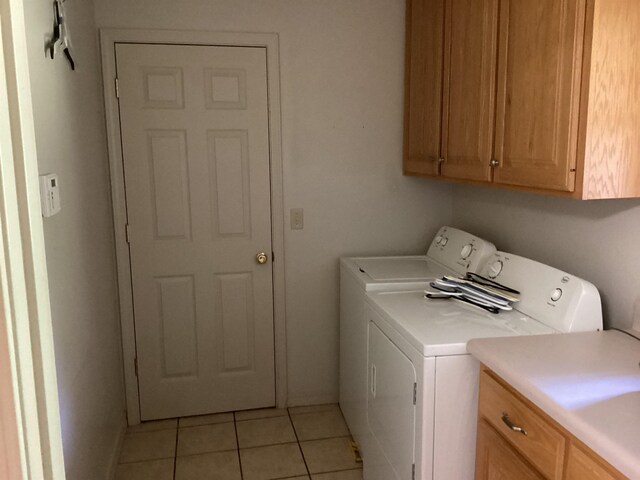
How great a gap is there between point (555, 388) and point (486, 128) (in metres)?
1.06

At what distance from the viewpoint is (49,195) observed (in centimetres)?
158

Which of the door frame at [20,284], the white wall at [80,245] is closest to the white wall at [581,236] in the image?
the door frame at [20,284]

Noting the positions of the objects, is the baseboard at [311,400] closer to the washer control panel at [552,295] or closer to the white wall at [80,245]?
the white wall at [80,245]

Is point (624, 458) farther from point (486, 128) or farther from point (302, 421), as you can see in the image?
point (302, 421)

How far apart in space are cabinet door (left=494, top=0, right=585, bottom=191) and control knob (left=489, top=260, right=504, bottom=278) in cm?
43

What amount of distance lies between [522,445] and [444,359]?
0.36 metres

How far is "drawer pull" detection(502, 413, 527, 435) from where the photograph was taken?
1445 millimetres

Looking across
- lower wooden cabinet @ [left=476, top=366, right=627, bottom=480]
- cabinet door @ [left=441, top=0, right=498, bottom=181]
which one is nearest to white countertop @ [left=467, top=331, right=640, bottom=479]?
lower wooden cabinet @ [left=476, top=366, right=627, bottom=480]

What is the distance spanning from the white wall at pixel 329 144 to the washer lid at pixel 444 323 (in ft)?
2.69

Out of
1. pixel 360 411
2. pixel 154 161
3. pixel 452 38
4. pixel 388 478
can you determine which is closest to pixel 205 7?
pixel 154 161

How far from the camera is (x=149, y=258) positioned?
2861 mm

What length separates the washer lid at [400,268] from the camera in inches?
101

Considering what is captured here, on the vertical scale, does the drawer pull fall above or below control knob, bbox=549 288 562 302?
below

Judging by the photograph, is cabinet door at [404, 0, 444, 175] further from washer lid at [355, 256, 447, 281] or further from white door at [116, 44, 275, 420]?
white door at [116, 44, 275, 420]
